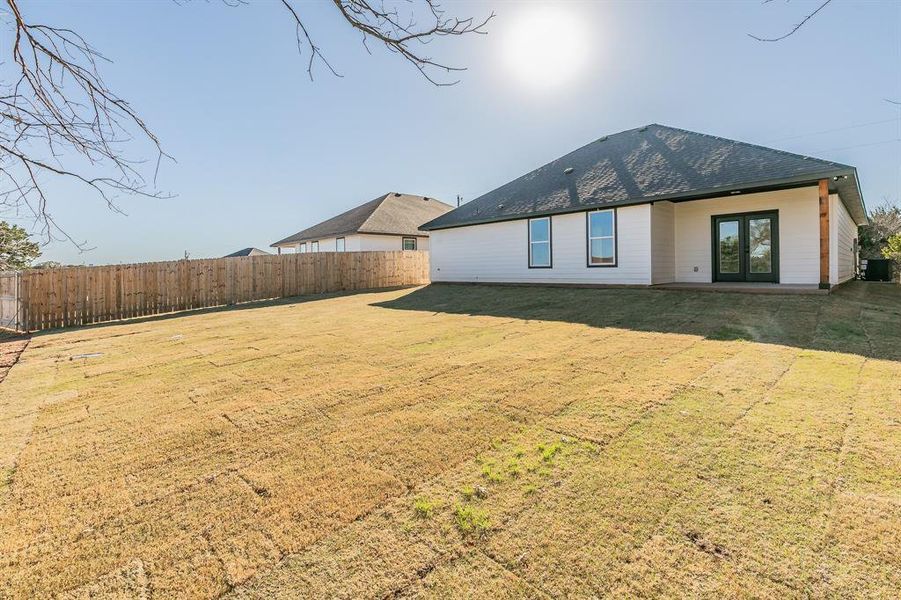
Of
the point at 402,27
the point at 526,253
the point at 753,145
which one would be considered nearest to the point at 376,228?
the point at 526,253

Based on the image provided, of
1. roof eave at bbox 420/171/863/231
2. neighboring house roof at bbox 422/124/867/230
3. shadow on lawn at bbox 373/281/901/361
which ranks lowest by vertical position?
shadow on lawn at bbox 373/281/901/361

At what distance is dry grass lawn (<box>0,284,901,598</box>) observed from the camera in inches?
68.7

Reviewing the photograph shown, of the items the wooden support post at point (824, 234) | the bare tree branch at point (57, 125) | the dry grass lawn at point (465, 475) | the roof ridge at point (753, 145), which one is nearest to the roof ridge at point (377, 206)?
the roof ridge at point (753, 145)

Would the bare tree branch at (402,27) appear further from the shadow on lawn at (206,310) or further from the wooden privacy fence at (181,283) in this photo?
the wooden privacy fence at (181,283)

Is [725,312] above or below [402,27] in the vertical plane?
below

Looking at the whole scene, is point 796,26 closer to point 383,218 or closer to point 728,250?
point 728,250

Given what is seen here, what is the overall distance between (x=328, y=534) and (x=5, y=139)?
3552 millimetres

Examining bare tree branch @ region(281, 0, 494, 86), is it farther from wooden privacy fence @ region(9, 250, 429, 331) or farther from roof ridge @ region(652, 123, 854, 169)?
wooden privacy fence @ region(9, 250, 429, 331)

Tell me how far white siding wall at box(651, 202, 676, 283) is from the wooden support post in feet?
11.0

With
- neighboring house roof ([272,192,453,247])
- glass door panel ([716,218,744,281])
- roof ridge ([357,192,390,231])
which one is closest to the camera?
glass door panel ([716,218,744,281])

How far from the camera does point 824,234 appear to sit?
8.84 meters

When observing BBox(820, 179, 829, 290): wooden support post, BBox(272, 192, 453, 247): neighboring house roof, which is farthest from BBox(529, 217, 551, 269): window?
BBox(272, 192, 453, 247): neighboring house roof

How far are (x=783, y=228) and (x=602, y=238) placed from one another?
4288 millimetres

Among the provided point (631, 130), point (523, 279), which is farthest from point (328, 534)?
point (631, 130)
